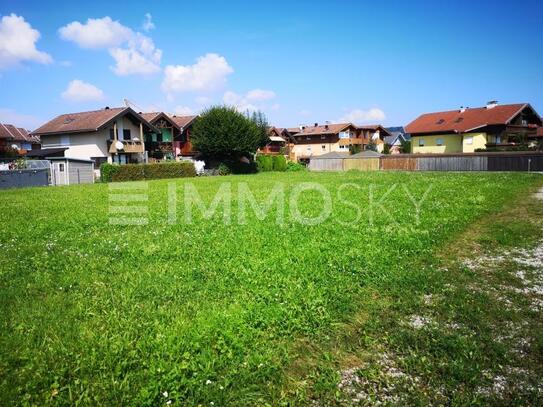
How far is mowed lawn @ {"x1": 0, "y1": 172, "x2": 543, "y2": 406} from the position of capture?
3.62m

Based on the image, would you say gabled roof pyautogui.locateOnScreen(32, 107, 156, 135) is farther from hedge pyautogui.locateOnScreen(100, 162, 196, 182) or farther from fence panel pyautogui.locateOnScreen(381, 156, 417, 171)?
fence panel pyautogui.locateOnScreen(381, 156, 417, 171)

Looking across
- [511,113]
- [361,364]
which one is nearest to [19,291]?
[361,364]

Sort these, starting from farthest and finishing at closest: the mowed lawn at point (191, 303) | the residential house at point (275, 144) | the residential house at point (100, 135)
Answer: the residential house at point (275, 144) → the residential house at point (100, 135) → the mowed lawn at point (191, 303)

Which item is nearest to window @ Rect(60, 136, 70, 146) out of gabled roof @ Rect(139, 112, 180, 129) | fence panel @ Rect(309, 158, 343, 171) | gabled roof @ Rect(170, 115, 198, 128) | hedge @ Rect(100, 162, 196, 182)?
gabled roof @ Rect(139, 112, 180, 129)

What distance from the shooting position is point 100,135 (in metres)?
42.8

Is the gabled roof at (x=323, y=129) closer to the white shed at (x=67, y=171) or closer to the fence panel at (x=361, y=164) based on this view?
the fence panel at (x=361, y=164)

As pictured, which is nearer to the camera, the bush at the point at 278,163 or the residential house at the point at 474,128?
the residential house at the point at 474,128

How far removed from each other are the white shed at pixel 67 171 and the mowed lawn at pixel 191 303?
25.8 m

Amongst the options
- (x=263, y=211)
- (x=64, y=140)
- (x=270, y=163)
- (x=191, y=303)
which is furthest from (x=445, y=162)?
(x=64, y=140)

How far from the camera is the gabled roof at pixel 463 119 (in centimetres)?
5309

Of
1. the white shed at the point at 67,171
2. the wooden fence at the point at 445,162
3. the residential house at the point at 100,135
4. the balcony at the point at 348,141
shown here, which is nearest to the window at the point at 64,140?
the residential house at the point at 100,135

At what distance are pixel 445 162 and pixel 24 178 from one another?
42.6 metres

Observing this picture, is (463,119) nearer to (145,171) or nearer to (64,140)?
(145,171)

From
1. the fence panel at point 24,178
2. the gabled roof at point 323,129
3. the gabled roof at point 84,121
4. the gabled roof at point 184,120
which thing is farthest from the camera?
the gabled roof at point 323,129
